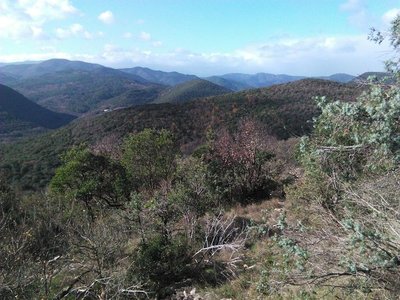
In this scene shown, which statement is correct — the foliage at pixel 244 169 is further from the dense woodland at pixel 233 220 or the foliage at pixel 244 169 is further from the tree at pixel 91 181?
the tree at pixel 91 181

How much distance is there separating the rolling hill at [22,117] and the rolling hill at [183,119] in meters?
64.7

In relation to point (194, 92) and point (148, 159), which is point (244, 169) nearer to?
point (148, 159)

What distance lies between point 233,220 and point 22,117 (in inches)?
6077

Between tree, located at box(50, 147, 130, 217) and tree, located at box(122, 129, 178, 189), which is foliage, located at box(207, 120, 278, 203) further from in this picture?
tree, located at box(50, 147, 130, 217)

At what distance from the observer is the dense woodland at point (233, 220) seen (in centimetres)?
300

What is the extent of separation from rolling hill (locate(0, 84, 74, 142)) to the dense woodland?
118 metres

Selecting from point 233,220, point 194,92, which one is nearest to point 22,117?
point 194,92

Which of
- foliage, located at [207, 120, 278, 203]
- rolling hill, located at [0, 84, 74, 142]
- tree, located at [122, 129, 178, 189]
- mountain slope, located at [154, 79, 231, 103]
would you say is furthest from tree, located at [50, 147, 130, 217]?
mountain slope, located at [154, 79, 231, 103]

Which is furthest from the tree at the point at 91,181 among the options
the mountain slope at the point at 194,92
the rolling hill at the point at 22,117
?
the mountain slope at the point at 194,92

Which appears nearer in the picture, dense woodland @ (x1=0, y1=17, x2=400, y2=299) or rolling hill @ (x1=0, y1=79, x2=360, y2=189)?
dense woodland @ (x1=0, y1=17, x2=400, y2=299)

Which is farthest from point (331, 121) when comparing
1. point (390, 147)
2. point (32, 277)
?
point (32, 277)

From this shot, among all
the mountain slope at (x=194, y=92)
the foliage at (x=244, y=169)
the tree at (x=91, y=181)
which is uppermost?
A: the foliage at (x=244, y=169)

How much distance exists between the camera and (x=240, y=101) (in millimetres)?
63969

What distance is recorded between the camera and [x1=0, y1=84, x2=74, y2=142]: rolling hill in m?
130
